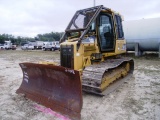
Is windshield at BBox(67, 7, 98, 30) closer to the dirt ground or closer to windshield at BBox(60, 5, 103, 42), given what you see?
windshield at BBox(60, 5, 103, 42)

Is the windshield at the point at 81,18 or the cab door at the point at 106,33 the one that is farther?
the cab door at the point at 106,33

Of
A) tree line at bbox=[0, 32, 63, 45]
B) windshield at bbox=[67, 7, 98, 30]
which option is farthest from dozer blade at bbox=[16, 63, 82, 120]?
tree line at bbox=[0, 32, 63, 45]

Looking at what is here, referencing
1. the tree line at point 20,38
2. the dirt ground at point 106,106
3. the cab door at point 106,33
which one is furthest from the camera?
the tree line at point 20,38

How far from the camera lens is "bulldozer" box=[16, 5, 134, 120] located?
4.39 meters

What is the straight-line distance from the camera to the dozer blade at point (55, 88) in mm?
4215

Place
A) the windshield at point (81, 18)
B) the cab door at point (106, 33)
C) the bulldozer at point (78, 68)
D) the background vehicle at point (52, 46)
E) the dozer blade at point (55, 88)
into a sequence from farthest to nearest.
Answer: the background vehicle at point (52, 46) → the cab door at point (106, 33) → the windshield at point (81, 18) → the bulldozer at point (78, 68) → the dozer blade at point (55, 88)

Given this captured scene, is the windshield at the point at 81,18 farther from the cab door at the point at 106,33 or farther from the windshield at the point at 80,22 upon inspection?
the cab door at the point at 106,33

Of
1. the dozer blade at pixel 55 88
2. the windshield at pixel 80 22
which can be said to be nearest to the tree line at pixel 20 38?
the windshield at pixel 80 22

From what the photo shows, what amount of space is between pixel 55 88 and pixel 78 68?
108cm

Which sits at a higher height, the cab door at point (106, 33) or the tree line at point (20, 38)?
the tree line at point (20, 38)

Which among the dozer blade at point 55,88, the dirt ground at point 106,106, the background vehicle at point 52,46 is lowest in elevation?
the dirt ground at point 106,106

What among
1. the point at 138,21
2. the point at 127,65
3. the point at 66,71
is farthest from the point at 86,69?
the point at 138,21

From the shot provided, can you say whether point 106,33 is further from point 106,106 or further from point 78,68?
point 106,106

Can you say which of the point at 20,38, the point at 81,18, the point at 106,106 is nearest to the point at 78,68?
the point at 106,106
